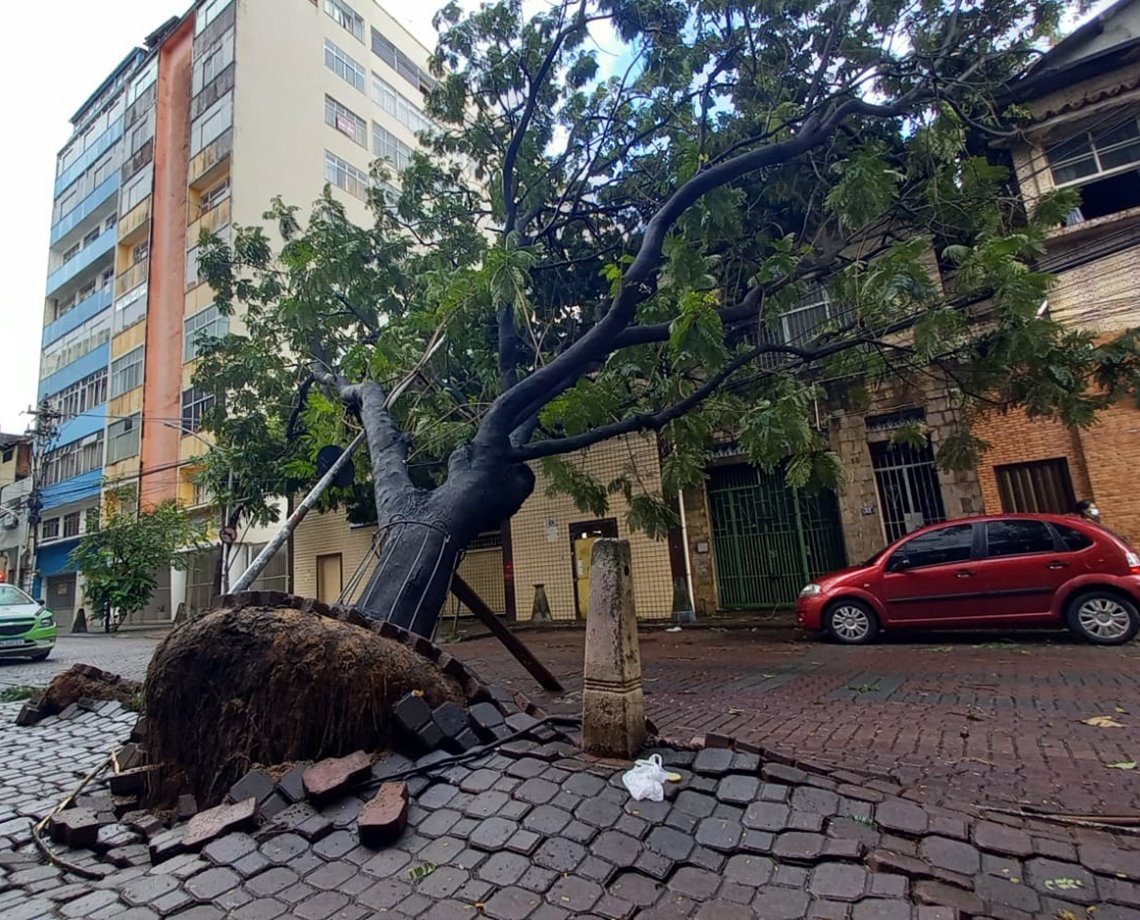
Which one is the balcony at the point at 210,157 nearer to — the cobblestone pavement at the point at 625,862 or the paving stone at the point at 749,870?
the cobblestone pavement at the point at 625,862

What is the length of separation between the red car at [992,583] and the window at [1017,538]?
0.4 inches

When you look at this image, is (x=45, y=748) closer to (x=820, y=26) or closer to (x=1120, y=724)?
(x=1120, y=724)

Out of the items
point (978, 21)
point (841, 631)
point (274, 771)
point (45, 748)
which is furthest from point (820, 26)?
point (45, 748)

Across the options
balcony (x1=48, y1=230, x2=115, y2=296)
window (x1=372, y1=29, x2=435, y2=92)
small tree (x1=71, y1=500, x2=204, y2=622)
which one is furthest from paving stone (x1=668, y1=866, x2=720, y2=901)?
balcony (x1=48, y1=230, x2=115, y2=296)

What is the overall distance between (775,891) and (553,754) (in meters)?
1.26

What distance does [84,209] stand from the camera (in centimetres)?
3234

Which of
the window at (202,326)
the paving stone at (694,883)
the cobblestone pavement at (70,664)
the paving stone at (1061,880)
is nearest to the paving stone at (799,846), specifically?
the paving stone at (694,883)

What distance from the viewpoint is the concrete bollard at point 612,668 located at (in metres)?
3.28

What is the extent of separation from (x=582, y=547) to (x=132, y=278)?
26.9m

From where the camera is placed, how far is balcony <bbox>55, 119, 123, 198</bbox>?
103 ft

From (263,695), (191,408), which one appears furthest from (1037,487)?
(191,408)

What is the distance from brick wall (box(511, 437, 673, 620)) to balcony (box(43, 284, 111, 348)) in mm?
27360

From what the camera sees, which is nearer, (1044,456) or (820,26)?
(820,26)

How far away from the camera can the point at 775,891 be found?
233 centimetres
